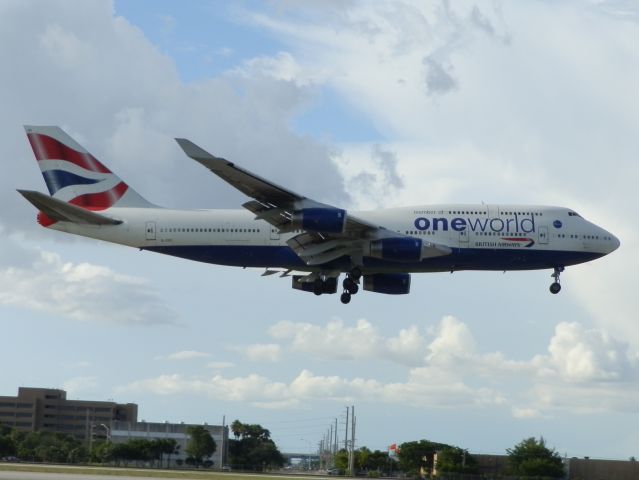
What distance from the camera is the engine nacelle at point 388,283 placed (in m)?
72.8

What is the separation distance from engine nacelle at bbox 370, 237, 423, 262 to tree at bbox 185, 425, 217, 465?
78560mm

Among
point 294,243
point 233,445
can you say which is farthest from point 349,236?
point 233,445

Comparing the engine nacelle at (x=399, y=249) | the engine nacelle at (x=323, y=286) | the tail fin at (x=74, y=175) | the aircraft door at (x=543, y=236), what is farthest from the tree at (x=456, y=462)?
the tail fin at (x=74, y=175)

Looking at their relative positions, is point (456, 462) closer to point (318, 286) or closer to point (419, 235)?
point (318, 286)

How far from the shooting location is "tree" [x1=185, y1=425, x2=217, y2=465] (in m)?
137

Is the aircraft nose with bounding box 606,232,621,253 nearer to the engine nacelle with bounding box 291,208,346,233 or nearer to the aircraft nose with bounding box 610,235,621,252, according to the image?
the aircraft nose with bounding box 610,235,621,252

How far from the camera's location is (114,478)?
5825 cm

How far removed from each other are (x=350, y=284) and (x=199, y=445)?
75.1 metres

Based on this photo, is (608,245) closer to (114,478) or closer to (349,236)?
(349,236)

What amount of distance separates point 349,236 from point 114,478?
752 inches

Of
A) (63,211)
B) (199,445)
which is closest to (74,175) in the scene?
(63,211)

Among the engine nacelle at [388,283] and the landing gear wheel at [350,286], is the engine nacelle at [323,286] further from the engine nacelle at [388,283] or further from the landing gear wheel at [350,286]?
the engine nacelle at [388,283]

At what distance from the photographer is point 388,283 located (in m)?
72.8

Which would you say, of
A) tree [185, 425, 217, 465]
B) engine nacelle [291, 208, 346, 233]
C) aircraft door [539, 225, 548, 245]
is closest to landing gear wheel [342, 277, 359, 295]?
engine nacelle [291, 208, 346, 233]
